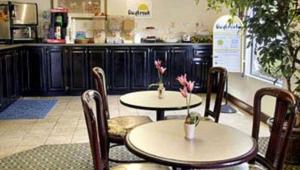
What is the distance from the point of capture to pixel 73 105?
6.44 m

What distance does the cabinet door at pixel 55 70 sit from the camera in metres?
7.00

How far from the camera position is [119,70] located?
716 cm

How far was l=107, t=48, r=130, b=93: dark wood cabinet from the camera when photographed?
7102 mm

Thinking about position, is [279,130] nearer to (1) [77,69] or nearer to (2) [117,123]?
(2) [117,123]

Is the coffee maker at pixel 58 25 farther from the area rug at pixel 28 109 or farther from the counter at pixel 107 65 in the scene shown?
the area rug at pixel 28 109

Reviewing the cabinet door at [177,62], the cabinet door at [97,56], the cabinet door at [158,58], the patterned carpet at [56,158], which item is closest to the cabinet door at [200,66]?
the cabinet door at [177,62]

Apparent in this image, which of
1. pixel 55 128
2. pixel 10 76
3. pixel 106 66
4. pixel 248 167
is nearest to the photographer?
pixel 248 167

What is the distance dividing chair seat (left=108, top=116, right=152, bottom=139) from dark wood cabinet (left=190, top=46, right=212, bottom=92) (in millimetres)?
3922

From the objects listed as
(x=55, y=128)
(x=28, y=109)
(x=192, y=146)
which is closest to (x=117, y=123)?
(x=192, y=146)

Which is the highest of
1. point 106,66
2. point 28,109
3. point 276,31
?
point 276,31

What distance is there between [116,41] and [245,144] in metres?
5.52

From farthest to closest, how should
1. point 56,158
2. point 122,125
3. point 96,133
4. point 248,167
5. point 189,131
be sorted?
1. point 56,158
2. point 122,125
3. point 248,167
4. point 189,131
5. point 96,133

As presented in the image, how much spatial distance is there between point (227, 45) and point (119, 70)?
215 cm

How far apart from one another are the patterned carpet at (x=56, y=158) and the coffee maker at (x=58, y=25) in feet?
10.9
